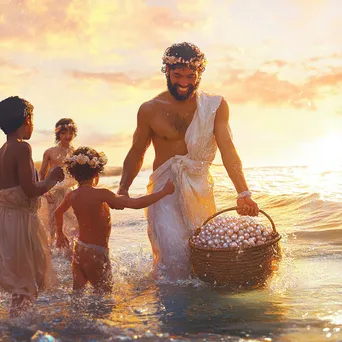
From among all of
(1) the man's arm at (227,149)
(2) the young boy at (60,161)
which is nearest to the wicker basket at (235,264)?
(1) the man's arm at (227,149)

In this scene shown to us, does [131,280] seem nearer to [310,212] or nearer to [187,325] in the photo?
[187,325]

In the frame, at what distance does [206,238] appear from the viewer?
5961 mm

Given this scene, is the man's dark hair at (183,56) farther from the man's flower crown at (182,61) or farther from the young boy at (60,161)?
the young boy at (60,161)

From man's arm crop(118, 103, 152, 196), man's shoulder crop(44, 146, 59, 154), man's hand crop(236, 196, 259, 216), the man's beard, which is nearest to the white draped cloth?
the man's beard

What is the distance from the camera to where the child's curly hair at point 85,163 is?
573cm

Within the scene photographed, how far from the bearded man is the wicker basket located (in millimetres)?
539

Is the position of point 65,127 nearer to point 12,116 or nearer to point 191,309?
point 12,116

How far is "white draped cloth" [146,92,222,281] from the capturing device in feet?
21.3

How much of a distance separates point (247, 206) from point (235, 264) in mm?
674

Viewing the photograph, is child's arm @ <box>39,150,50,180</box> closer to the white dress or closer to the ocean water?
the ocean water

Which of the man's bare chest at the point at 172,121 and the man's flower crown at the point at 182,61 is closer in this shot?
the man's flower crown at the point at 182,61

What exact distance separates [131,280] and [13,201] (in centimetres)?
202

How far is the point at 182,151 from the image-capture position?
6633 millimetres

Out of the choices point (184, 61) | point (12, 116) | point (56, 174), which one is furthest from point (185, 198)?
point (12, 116)
